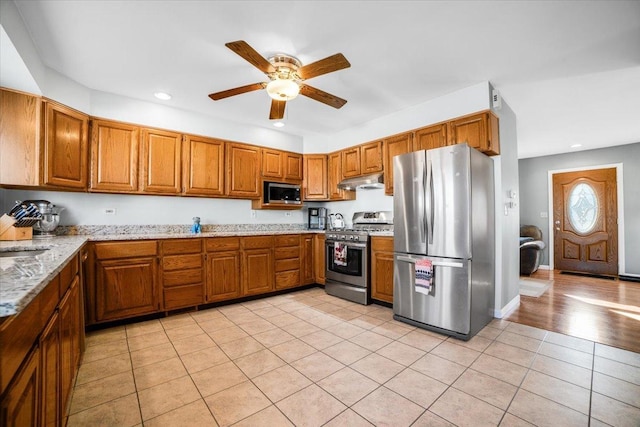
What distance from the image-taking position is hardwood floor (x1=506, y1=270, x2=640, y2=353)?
2.67 m

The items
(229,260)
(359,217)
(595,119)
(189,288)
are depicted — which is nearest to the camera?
(189,288)

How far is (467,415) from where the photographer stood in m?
1.59

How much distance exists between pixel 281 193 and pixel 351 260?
155 cm

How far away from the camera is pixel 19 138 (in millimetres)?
2488

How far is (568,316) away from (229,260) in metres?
3.97

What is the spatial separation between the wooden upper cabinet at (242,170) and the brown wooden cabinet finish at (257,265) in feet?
2.43

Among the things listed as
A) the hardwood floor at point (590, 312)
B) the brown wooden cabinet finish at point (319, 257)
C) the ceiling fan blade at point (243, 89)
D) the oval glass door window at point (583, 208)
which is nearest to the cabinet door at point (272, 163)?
the brown wooden cabinet finish at point (319, 257)

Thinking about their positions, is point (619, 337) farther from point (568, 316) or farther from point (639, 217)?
point (639, 217)

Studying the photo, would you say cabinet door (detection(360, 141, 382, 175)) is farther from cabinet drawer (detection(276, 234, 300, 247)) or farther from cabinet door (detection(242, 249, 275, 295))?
cabinet door (detection(242, 249, 275, 295))

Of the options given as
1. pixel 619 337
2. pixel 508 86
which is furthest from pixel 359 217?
pixel 619 337

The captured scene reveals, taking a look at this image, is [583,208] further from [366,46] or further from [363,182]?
[366,46]

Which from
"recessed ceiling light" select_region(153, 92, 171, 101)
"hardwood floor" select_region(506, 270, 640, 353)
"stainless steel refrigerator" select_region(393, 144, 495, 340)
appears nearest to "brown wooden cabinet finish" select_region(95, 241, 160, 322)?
"recessed ceiling light" select_region(153, 92, 171, 101)

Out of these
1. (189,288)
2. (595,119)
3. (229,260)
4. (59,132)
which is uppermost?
(595,119)

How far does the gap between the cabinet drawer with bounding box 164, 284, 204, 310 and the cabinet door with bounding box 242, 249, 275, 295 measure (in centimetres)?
55
